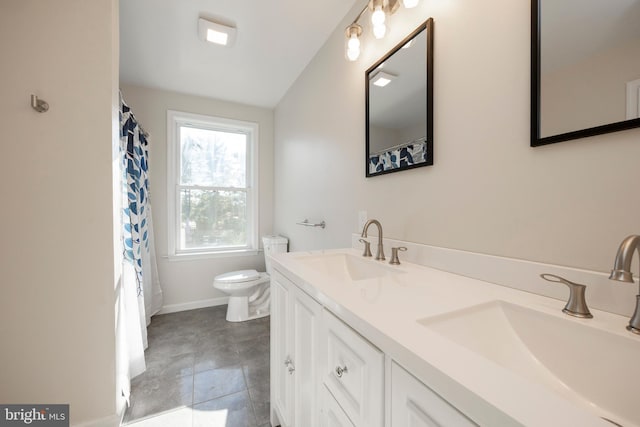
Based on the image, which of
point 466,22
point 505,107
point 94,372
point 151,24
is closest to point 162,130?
point 151,24

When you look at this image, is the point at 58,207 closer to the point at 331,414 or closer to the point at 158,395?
the point at 158,395

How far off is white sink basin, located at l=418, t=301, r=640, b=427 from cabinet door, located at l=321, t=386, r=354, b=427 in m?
0.35

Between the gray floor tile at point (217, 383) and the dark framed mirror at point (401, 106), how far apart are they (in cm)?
156

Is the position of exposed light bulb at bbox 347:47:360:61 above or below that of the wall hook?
above

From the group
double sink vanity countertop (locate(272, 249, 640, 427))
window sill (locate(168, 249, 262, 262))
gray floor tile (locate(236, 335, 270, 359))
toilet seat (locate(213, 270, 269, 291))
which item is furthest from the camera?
window sill (locate(168, 249, 262, 262))

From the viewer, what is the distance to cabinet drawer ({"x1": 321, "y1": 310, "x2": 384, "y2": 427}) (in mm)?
520

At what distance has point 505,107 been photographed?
803mm

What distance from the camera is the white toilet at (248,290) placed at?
234cm

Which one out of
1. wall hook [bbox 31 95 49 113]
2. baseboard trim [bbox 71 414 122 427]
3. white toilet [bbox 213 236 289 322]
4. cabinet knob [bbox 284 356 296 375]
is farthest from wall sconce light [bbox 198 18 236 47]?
baseboard trim [bbox 71 414 122 427]

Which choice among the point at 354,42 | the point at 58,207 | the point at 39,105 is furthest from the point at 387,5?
the point at 58,207

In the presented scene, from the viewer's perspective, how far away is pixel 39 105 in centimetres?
111

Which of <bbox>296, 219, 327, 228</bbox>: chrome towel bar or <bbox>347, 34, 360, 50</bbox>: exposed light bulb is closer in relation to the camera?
<bbox>347, 34, 360, 50</bbox>: exposed light bulb

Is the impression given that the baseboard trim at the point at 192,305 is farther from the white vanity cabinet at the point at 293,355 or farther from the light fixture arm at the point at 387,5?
the light fixture arm at the point at 387,5

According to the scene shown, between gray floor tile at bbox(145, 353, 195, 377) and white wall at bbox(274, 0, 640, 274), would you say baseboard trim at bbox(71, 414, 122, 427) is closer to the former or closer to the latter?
gray floor tile at bbox(145, 353, 195, 377)
